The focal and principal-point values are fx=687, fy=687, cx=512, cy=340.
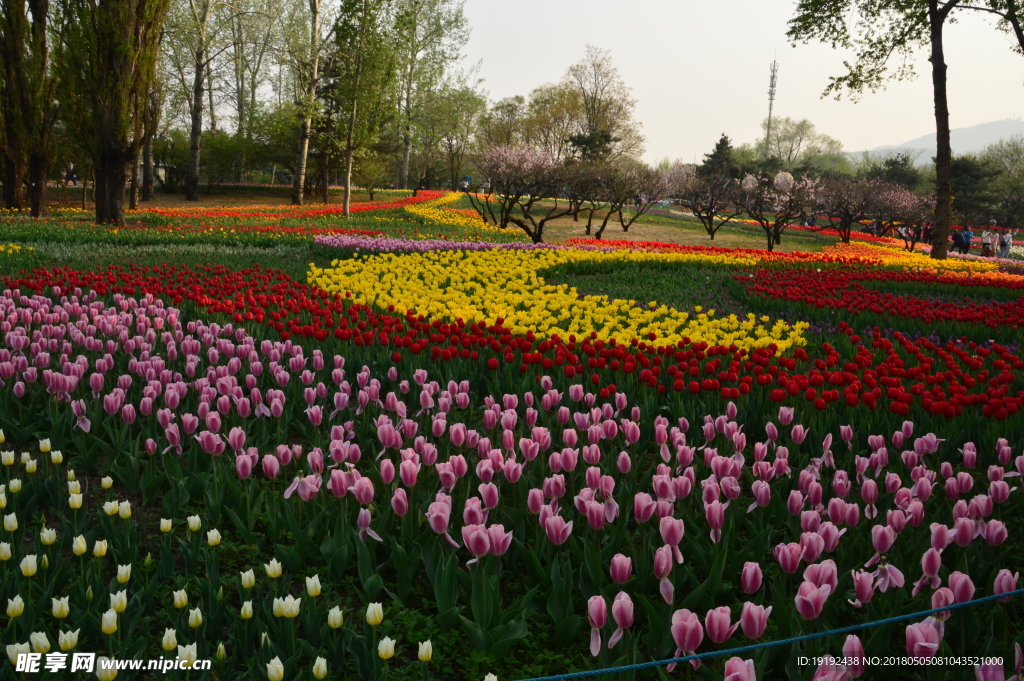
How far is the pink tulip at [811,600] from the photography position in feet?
5.96

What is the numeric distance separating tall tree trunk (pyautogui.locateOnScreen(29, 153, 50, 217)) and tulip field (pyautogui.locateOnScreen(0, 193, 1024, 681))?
16.4 m

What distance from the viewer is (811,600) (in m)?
1.82

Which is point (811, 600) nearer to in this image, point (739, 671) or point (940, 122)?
point (739, 671)

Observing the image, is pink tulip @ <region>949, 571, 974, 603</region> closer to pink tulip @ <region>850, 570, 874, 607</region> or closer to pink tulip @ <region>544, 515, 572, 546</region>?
pink tulip @ <region>850, 570, 874, 607</region>

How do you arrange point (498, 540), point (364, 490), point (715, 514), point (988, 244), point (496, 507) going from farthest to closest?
point (988, 244)
point (496, 507)
point (364, 490)
point (715, 514)
point (498, 540)

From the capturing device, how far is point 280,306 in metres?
6.72

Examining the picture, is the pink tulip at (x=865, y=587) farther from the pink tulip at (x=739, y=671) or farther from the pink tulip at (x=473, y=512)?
the pink tulip at (x=473, y=512)

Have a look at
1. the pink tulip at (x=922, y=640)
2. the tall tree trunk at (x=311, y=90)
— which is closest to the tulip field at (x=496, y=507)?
the pink tulip at (x=922, y=640)

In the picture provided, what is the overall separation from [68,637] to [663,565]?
1.68 m

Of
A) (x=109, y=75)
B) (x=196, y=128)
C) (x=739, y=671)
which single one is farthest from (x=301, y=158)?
(x=739, y=671)

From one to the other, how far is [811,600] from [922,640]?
0.85 ft

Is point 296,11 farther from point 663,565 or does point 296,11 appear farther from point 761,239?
point 663,565

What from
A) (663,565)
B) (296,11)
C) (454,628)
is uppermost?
(296,11)

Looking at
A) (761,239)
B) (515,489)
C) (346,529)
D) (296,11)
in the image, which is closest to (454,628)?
(346,529)
